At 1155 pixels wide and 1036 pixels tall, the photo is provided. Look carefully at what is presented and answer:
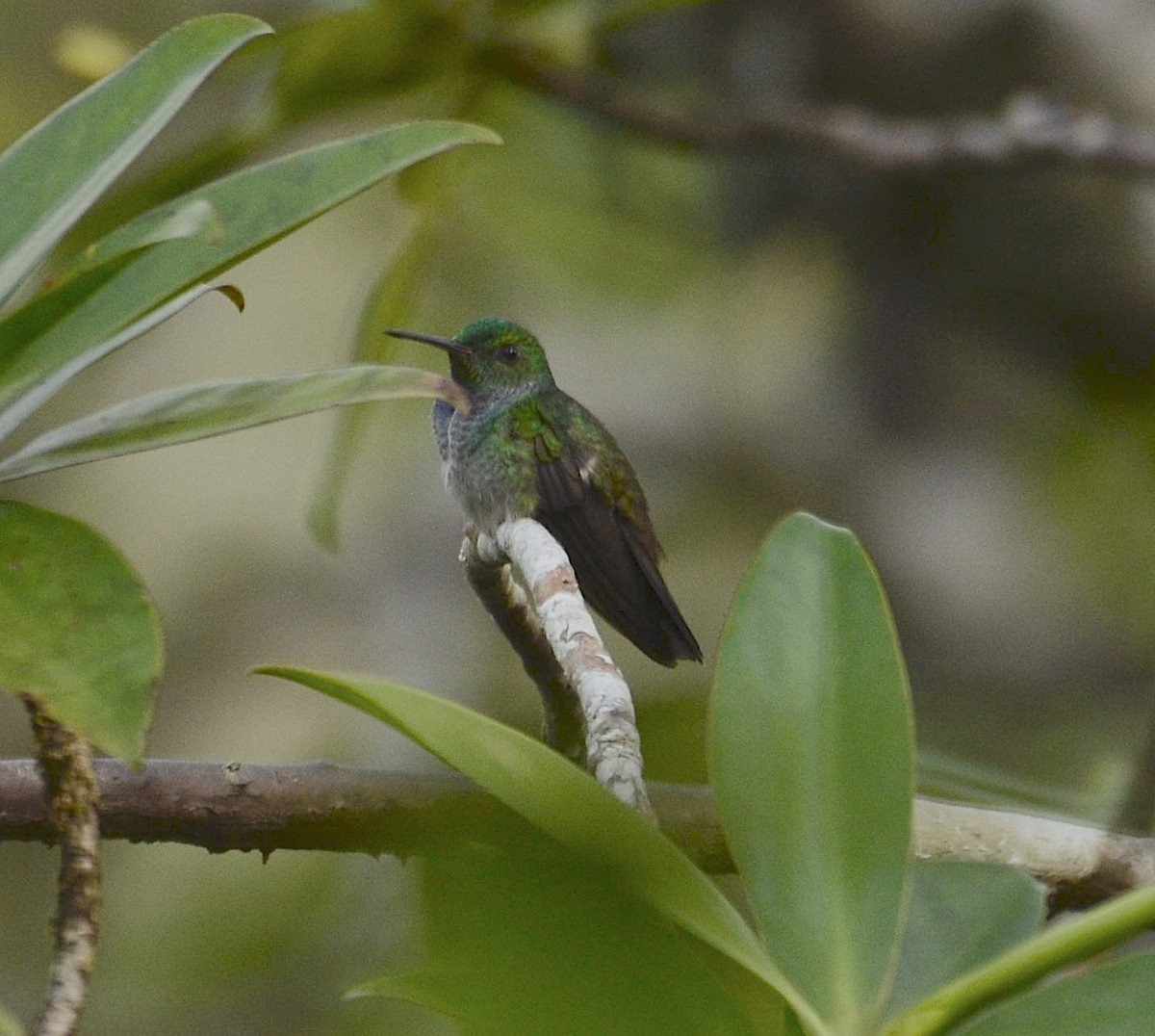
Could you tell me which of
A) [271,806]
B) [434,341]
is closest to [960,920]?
[271,806]

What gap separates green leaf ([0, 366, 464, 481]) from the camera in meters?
0.45

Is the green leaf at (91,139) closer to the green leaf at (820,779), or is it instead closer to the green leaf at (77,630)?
the green leaf at (77,630)

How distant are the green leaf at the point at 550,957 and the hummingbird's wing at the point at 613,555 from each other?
0.37 m

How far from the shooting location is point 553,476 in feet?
2.88

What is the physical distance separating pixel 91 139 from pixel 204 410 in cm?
14

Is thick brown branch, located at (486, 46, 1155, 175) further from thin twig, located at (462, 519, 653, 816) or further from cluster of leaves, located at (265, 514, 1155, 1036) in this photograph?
cluster of leaves, located at (265, 514, 1155, 1036)

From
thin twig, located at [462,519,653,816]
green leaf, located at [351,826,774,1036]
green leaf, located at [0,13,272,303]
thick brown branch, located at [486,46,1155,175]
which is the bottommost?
green leaf, located at [351,826,774,1036]

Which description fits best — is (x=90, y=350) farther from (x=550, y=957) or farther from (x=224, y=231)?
(x=550, y=957)

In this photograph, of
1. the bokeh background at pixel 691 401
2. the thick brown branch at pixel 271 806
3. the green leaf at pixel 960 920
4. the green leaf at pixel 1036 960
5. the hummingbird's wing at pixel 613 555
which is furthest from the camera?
the bokeh background at pixel 691 401

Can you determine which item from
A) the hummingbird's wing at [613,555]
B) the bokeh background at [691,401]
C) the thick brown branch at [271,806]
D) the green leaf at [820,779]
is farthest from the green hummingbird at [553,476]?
the bokeh background at [691,401]

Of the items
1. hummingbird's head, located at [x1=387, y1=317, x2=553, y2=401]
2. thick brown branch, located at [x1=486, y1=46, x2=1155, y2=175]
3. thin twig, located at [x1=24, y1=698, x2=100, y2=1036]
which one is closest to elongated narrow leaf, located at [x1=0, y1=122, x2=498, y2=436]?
thin twig, located at [x1=24, y1=698, x2=100, y2=1036]

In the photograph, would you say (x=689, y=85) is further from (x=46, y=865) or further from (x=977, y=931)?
(x=977, y=931)

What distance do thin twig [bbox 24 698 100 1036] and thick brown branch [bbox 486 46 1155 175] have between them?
2.88 feet

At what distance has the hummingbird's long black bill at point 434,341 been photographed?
0.81m
